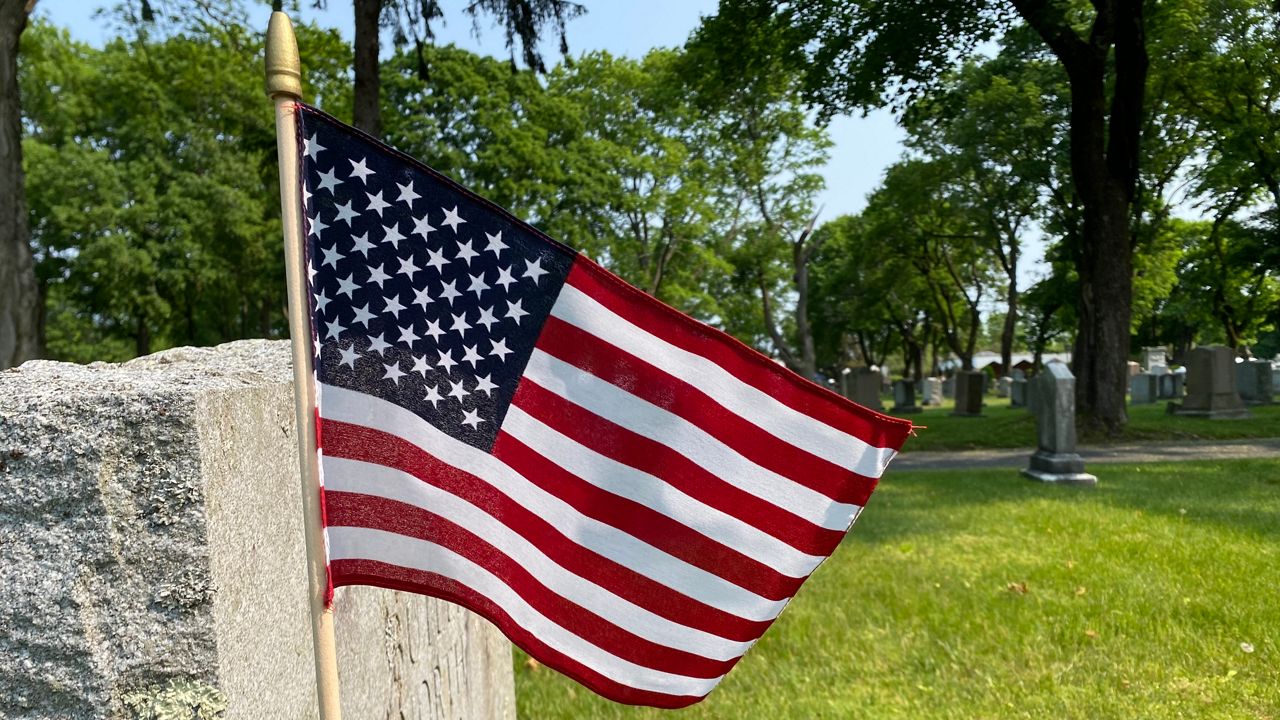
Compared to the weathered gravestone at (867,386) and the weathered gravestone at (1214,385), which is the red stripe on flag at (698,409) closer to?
the weathered gravestone at (1214,385)

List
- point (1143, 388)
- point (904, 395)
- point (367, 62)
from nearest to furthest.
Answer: point (367, 62) < point (1143, 388) < point (904, 395)

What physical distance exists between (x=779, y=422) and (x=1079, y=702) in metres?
3.27

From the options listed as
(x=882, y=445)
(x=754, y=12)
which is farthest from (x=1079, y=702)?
(x=754, y=12)

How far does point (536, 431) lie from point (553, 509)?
174 mm

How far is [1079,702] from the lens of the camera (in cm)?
415

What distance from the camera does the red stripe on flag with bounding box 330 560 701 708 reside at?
181 centimetres

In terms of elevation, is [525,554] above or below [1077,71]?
below

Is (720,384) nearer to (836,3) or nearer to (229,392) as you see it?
(229,392)

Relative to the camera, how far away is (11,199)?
8984 millimetres

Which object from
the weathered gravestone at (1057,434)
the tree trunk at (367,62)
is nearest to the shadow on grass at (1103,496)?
the weathered gravestone at (1057,434)

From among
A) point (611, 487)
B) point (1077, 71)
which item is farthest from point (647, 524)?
point (1077, 71)

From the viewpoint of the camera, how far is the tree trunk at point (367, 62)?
11.3m

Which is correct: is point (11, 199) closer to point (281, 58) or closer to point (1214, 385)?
point (281, 58)

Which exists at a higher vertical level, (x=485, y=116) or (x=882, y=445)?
(x=485, y=116)
